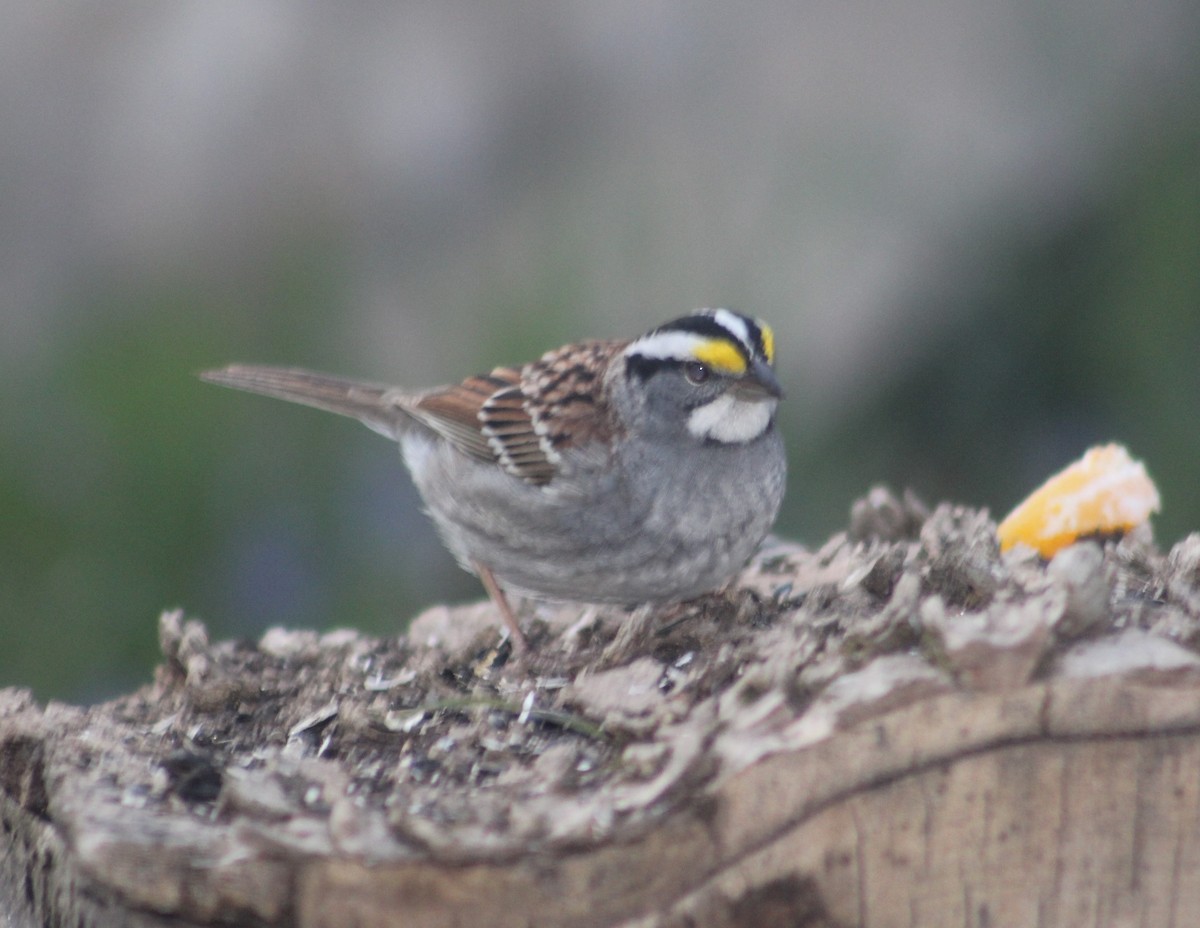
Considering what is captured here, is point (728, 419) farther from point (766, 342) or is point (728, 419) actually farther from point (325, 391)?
point (325, 391)

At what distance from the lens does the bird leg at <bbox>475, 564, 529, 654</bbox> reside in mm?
3665

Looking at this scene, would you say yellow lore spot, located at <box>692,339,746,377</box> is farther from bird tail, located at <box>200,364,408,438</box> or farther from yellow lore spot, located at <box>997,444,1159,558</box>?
bird tail, located at <box>200,364,408,438</box>

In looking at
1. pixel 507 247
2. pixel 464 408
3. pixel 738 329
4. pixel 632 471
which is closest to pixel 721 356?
pixel 738 329

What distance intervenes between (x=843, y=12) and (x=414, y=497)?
9.80 feet

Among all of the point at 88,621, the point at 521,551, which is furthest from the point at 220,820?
the point at 88,621

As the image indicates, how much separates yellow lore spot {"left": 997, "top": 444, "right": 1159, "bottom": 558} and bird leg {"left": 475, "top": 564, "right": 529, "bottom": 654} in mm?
1158

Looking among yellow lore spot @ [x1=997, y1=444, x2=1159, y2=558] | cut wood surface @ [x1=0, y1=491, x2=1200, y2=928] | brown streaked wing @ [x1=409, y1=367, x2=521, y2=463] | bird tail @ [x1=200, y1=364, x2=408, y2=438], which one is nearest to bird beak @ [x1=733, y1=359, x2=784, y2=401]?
yellow lore spot @ [x1=997, y1=444, x2=1159, y2=558]

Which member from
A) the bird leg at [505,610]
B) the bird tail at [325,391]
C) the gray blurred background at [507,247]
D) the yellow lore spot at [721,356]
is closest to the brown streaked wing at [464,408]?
the bird tail at [325,391]

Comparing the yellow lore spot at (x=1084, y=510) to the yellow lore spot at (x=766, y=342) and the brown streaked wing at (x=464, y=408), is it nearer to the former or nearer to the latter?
the yellow lore spot at (x=766, y=342)

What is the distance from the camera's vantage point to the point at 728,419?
392 centimetres

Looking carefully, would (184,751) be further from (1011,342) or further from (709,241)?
(1011,342)

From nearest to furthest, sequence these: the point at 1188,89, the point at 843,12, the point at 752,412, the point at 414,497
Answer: the point at 752,412, the point at 414,497, the point at 1188,89, the point at 843,12

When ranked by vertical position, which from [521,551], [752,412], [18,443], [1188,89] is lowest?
[521,551]

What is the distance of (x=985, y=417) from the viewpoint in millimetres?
6664
